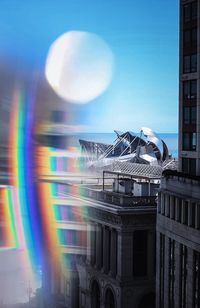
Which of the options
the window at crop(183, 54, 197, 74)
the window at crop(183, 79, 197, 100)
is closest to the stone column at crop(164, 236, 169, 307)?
the window at crop(183, 79, 197, 100)

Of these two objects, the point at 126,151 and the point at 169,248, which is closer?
the point at 169,248

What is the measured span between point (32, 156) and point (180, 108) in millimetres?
9068

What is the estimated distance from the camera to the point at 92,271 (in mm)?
18078

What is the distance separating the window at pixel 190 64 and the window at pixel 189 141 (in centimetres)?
196

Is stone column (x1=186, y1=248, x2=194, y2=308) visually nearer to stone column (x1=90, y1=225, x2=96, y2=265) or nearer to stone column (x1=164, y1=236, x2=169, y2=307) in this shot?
stone column (x1=164, y1=236, x2=169, y2=307)

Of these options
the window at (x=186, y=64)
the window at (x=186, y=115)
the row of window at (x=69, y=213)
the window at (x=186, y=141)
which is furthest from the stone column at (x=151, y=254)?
the window at (x=186, y=64)

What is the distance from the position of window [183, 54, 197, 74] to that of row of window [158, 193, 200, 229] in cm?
396

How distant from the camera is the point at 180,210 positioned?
44.2ft

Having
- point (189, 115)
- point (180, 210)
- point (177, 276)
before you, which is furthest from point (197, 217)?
point (189, 115)

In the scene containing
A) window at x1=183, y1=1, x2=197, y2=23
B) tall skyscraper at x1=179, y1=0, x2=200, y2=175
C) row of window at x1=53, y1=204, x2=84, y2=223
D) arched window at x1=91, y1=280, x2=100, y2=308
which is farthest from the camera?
arched window at x1=91, y1=280, x2=100, y2=308

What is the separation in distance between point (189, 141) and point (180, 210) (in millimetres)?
2420

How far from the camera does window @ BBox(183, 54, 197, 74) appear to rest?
1428 cm

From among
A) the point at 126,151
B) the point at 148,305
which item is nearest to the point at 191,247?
the point at 148,305

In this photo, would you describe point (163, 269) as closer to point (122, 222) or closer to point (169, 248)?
point (169, 248)
